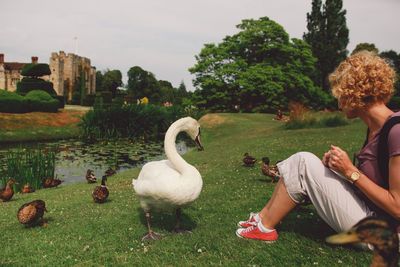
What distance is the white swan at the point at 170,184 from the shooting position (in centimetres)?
365

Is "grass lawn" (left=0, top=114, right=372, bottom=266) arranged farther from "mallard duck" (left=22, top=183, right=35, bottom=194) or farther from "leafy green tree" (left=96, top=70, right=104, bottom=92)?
"leafy green tree" (left=96, top=70, right=104, bottom=92)

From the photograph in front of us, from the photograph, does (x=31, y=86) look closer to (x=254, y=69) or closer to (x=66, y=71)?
(x=66, y=71)

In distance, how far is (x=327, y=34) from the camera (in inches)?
1806

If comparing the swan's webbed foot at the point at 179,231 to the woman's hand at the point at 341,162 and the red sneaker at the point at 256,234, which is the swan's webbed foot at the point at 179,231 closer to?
the red sneaker at the point at 256,234

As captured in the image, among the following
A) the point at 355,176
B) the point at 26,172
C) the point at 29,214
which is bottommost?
the point at 26,172

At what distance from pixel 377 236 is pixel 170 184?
2.50 meters

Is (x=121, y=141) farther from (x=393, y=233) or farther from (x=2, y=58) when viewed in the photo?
(x=2, y=58)

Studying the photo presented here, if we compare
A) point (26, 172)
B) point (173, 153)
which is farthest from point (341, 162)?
point (26, 172)

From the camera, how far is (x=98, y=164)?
12828 millimetres

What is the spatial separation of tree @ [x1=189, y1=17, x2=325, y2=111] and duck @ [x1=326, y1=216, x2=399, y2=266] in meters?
34.3

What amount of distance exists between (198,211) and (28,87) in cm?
4175

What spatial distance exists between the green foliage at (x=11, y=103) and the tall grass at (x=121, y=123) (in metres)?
9.12

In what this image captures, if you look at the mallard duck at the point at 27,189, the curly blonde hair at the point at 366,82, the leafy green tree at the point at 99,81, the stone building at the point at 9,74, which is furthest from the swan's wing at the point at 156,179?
the leafy green tree at the point at 99,81

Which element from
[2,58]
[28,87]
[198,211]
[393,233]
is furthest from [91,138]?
[2,58]
